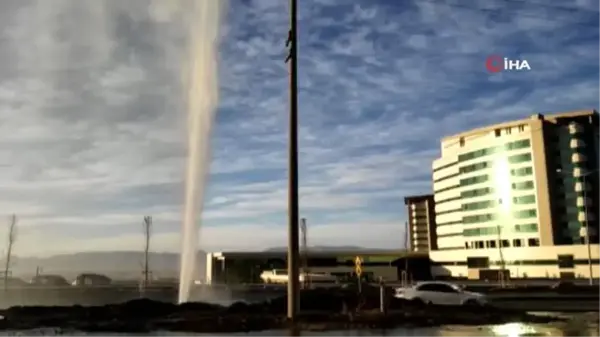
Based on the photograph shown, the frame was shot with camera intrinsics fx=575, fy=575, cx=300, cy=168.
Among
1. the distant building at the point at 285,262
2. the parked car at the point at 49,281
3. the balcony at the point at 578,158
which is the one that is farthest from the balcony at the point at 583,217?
the parked car at the point at 49,281

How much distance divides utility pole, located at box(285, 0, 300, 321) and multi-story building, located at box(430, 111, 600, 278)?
338 feet

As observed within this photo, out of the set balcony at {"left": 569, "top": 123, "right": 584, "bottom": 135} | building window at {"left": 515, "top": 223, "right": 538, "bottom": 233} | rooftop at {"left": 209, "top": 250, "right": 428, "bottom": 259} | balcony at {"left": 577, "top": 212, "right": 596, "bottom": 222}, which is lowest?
rooftop at {"left": 209, "top": 250, "right": 428, "bottom": 259}

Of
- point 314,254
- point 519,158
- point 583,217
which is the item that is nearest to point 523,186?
point 519,158

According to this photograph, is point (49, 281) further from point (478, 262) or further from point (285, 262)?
point (478, 262)

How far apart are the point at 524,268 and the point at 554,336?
11153 centimetres

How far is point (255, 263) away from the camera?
151 m

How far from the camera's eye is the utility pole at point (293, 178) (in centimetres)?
1988

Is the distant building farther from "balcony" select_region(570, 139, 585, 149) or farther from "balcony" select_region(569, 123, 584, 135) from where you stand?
"balcony" select_region(569, 123, 584, 135)

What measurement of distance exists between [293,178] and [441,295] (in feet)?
54.8

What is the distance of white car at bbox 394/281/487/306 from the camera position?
1251 inches

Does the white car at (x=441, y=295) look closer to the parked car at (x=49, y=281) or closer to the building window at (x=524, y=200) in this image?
the parked car at (x=49, y=281)

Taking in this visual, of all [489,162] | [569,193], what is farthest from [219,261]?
[569,193]

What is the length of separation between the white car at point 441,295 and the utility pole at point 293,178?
12.6 metres

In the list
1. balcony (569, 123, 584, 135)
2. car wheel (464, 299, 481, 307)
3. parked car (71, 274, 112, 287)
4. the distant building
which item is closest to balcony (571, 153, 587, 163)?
balcony (569, 123, 584, 135)
